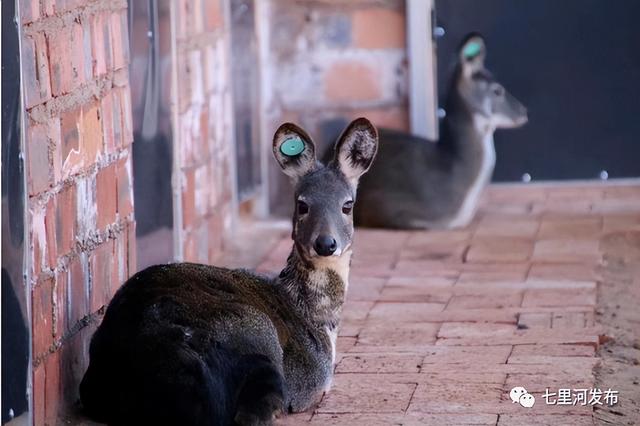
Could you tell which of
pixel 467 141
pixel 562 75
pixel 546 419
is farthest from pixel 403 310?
→ pixel 562 75

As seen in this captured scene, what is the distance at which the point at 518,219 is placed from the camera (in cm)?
831

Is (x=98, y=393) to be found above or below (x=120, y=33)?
below

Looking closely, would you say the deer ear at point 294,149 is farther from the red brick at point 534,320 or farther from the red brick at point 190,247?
the red brick at point 190,247

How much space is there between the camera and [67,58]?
15.5 ft

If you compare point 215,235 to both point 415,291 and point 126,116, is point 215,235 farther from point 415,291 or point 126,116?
point 126,116

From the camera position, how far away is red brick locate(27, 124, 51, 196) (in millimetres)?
4295

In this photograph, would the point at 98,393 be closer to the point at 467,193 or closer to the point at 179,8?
the point at 179,8

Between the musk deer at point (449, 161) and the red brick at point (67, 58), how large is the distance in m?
3.56

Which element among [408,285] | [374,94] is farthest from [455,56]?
[408,285]

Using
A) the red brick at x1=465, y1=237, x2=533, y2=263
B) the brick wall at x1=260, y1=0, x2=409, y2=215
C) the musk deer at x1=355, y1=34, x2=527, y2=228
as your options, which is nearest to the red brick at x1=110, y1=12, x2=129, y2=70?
the red brick at x1=465, y1=237, x2=533, y2=263

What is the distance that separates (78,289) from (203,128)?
2515mm

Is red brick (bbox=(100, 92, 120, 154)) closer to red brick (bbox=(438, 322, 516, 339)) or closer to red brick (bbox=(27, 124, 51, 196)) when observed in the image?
red brick (bbox=(27, 124, 51, 196))

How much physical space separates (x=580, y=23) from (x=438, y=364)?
410 cm

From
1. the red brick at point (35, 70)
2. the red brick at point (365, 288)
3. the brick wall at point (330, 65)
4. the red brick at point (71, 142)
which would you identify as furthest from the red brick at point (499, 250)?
the red brick at point (35, 70)
